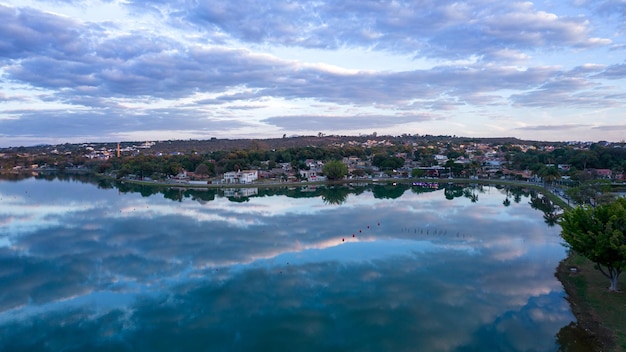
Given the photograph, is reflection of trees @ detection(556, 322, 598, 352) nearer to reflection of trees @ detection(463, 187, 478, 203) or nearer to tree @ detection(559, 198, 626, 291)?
tree @ detection(559, 198, 626, 291)

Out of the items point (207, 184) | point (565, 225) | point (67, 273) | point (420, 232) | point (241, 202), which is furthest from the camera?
point (207, 184)

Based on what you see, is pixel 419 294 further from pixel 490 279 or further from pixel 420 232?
pixel 420 232

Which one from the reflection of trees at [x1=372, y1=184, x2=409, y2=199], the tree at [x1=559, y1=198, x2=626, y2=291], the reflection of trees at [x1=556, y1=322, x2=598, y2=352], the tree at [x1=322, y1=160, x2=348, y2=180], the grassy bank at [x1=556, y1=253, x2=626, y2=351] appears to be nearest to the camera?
the reflection of trees at [x1=556, y1=322, x2=598, y2=352]

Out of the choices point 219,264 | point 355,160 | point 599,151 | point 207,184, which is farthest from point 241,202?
point 599,151

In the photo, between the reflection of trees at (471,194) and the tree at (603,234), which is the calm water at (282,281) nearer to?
the tree at (603,234)

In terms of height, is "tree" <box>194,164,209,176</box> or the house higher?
"tree" <box>194,164,209,176</box>

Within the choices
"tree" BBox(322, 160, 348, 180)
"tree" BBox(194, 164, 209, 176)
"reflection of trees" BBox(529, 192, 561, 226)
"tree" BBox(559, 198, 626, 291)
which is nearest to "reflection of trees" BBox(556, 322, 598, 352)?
"tree" BBox(559, 198, 626, 291)
